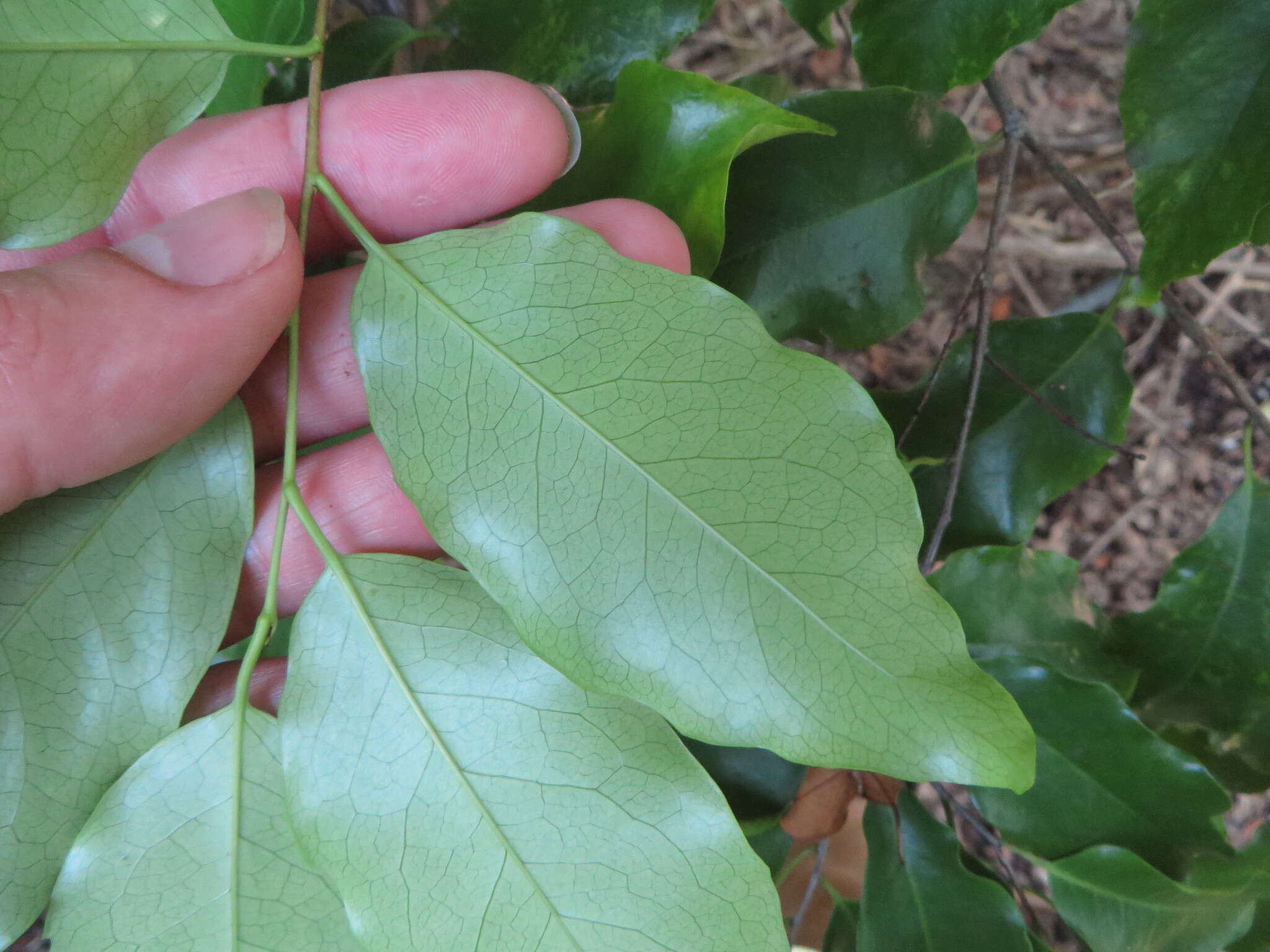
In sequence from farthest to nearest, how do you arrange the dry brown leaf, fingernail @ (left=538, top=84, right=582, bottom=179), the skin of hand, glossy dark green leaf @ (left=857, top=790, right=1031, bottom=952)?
the dry brown leaf → glossy dark green leaf @ (left=857, top=790, right=1031, bottom=952) → fingernail @ (left=538, top=84, right=582, bottom=179) → the skin of hand

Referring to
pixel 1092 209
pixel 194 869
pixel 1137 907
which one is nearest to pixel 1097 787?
pixel 1137 907

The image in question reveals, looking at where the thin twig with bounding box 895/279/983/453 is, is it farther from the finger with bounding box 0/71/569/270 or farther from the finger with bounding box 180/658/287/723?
the finger with bounding box 180/658/287/723

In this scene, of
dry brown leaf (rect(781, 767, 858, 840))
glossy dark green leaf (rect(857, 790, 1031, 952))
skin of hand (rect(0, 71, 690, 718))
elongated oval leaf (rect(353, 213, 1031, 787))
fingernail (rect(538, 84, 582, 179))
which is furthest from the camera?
dry brown leaf (rect(781, 767, 858, 840))

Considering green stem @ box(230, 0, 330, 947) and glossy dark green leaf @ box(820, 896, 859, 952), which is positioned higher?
green stem @ box(230, 0, 330, 947)

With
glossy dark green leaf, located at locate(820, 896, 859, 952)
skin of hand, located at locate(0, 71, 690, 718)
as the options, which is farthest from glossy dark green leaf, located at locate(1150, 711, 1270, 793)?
skin of hand, located at locate(0, 71, 690, 718)

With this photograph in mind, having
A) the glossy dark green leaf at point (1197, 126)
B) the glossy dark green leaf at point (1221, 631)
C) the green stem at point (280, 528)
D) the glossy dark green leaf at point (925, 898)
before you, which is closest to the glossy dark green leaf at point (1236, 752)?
the glossy dark green leaf at point (1221, 631)

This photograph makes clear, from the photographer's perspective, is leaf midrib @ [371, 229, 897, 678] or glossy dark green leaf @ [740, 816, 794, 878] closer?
leaf midrib @ [371, 229, 897, 678]

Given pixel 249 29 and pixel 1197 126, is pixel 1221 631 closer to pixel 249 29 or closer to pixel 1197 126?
pixel 1197 126
